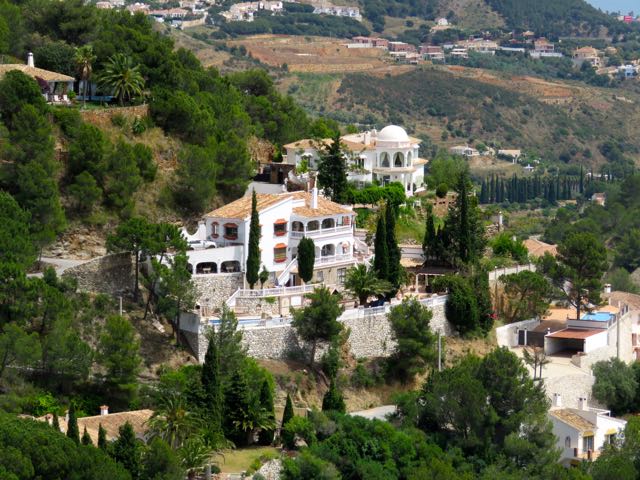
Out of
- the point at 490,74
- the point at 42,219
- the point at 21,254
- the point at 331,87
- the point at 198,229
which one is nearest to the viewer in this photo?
the point at 21,254

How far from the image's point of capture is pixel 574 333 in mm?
66625

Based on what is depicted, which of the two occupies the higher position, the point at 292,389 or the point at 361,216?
the point at 361,216

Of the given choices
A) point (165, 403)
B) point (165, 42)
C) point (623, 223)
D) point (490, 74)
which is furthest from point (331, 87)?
point (165, 403)

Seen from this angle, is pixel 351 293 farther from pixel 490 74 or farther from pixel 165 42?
pixel 490 74

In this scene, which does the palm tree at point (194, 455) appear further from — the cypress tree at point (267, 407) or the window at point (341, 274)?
the window at point (341, 274)

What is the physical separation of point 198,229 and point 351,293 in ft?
20.8

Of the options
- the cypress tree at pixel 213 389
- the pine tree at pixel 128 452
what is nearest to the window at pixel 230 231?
the cypress tree at pixel 213 389

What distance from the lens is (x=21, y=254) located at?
55.0 metres

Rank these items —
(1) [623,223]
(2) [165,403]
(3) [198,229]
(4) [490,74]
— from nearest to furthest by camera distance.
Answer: (2) [165,403], (3) [198,229], (1) [623,223], (4) [490,74]

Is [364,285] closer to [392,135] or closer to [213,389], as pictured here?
[213,389]

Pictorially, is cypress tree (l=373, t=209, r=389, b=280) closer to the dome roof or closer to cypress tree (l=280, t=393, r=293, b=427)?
cypress tree (l=280, t=393, r=293, b=427)

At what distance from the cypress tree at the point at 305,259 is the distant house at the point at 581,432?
10.2m

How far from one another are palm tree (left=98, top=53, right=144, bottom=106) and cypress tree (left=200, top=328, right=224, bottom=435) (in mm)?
18852

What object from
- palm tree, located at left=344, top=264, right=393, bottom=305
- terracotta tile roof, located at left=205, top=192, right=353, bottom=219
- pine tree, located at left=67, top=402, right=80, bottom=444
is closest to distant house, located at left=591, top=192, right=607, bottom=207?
terracotta tile roof, located at left=205, top=192, right=353, bottom=219
